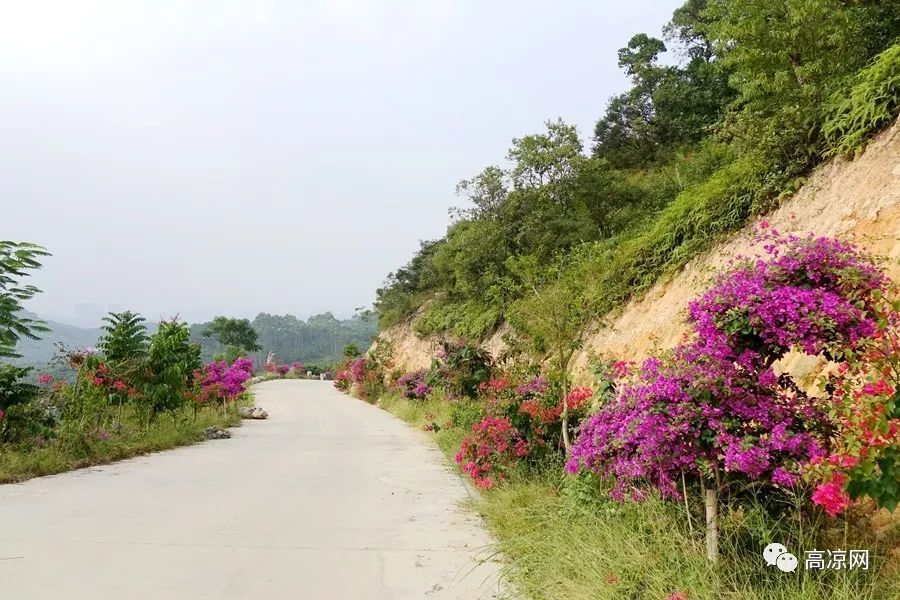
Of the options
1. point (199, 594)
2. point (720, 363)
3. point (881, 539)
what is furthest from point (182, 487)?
point (881, 539)

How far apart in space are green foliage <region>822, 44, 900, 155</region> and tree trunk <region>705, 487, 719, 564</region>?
5.90 meters

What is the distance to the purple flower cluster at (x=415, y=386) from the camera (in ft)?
59.4

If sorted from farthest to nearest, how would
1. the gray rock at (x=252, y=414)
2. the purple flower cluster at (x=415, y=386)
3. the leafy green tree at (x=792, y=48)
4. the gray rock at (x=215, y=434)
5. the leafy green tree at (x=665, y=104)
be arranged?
the leafy green tree at (x=665, y=104) < the gray rock at (x=252, y=414) < the purple flower cluster at (x=415, y=386) < the gray rock at (x=215, y=434) < the leafy green tree at (x=792, y=48)

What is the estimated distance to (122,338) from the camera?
10.9m

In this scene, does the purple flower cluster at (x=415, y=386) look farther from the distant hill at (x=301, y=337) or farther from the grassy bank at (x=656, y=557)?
the distant hill at (x=301, y=337)

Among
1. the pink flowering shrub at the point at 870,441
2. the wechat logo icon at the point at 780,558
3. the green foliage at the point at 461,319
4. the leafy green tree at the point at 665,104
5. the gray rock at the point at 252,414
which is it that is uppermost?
the leafy green tree at the point at 665,104

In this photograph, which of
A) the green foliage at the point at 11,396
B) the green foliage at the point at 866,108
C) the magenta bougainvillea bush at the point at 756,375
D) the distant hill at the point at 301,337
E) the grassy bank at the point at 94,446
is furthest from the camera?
the distant hill at the point at 301,337

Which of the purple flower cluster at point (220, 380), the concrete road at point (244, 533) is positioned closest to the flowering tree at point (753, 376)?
the concrete road at point (244, 533)

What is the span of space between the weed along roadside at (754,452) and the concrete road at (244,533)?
1081mm

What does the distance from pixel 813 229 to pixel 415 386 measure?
47.3 ft

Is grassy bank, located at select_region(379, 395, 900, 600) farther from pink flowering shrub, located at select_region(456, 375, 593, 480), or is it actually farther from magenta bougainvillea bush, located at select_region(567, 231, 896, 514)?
pink flowering shrub, located at select_region(456, 375, 593, 480)

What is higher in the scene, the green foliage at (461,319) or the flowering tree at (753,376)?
the green foliage at (461,319)

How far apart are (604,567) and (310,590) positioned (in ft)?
6.66

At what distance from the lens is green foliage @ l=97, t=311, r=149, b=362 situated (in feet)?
35.4
